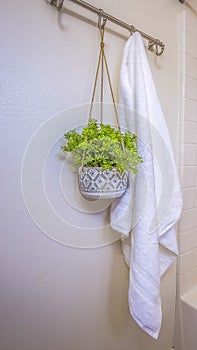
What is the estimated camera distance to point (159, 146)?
76 centimetres

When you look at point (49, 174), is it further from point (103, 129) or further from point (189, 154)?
point (189, 154)

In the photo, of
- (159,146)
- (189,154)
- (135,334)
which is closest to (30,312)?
(135,334)

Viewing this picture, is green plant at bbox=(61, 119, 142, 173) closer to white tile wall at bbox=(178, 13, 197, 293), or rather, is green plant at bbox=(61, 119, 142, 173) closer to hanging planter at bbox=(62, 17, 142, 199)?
hanging planter at bbox=(62, 17, 142, 199)

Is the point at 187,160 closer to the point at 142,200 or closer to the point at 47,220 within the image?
the point at 142,200

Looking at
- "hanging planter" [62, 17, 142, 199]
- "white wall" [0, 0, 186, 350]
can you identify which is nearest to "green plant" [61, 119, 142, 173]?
"hanging planter" [62, 17, 142, 199]

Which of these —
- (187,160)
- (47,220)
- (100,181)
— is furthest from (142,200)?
(187,160)

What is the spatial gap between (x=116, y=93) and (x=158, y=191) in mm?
379

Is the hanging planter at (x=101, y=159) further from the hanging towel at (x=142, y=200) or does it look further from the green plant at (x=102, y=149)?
the hanging towel at (x=142, y=200)

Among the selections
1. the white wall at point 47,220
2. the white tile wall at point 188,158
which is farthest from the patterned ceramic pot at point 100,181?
the white tile wall at point 188,158

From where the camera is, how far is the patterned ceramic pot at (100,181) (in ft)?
1.90

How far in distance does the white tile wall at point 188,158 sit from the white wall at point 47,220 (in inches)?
12.0

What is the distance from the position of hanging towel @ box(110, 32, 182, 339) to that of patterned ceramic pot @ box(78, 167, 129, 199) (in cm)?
12

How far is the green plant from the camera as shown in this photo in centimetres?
58

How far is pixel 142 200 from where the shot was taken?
696mm
